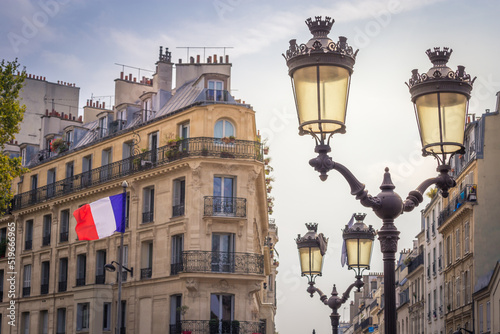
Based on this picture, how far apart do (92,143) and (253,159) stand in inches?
451

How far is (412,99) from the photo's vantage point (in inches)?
355

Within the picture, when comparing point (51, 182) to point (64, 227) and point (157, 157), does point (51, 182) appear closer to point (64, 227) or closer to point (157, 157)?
point (64, 227)

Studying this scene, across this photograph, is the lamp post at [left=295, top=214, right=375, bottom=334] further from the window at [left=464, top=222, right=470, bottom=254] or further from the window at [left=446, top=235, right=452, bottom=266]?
the window at [left=446, top=235, right=452, bottom=266]

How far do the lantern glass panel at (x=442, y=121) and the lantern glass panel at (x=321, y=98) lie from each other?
102 centimetres

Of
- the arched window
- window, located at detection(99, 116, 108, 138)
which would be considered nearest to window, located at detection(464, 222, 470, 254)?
the arched window

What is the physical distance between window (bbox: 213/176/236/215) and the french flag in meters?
4.53

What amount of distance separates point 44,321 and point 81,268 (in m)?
4.49

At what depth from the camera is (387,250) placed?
854 cm

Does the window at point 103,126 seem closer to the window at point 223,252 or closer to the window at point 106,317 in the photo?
the window at point 106,317

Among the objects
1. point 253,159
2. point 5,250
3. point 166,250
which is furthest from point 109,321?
point 5,250

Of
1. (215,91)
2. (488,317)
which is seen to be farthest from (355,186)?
(488,317)

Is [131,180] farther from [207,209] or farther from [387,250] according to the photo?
[387,250]

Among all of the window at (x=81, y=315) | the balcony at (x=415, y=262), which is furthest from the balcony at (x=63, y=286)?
the balcony at (x=415, y=262)

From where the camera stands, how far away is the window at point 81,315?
4585 cm
